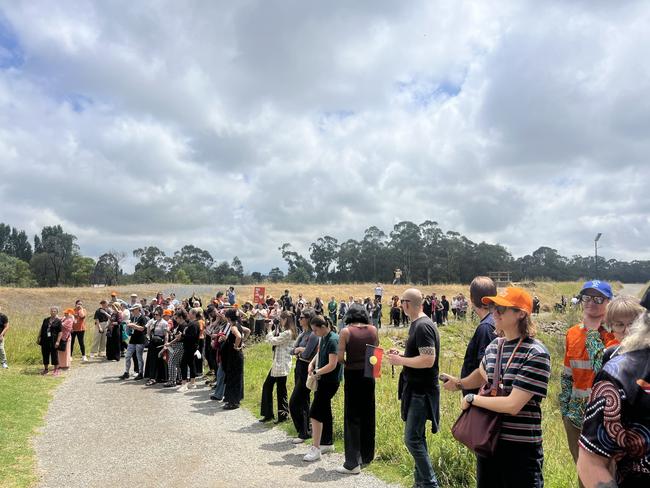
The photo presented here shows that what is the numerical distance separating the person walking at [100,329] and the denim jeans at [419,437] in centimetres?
1335

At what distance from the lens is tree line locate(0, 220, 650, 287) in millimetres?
80688

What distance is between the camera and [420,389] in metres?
4.49

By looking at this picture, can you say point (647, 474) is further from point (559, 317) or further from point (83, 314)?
point (559, 317)

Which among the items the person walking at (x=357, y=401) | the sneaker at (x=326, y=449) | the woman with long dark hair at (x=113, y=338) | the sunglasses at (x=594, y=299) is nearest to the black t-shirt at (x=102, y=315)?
the woman with long dark hair at (x=113, y=338)

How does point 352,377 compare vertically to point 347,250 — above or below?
below

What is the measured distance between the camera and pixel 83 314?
15.1 meters

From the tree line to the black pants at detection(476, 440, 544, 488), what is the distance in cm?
7755

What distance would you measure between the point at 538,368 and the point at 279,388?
19.5 ft

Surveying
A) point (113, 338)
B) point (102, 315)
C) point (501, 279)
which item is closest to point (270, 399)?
point (113, 338)

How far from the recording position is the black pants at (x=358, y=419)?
563 cm

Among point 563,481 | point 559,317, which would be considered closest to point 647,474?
point 563,481

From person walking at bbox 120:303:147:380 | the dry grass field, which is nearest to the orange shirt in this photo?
the dry grass field

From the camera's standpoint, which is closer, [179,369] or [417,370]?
[417,370]

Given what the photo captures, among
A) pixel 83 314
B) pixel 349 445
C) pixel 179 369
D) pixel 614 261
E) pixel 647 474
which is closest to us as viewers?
pixel 647 474
